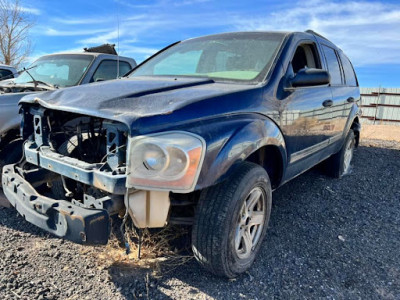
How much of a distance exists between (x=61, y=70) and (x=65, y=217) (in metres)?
3.81

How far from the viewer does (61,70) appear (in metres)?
5.09

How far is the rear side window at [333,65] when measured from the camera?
4.22m

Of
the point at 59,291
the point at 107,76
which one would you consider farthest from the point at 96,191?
the point at 107,76

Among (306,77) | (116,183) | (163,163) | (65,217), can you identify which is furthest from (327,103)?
(65,217)

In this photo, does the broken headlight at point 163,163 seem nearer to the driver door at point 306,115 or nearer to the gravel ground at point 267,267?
the gravel ground at point 267,267

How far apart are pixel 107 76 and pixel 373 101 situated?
13743 mm

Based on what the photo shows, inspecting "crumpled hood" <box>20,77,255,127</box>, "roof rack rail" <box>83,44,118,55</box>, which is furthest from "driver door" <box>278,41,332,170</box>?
"roof rack rail" <box>83,44,118,55</box>

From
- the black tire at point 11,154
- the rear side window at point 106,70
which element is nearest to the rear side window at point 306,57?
the rear side window at point 106,70

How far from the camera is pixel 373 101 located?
1514 cm

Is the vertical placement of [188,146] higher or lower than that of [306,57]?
lower

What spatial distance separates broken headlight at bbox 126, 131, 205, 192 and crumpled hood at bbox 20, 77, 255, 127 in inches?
6.3

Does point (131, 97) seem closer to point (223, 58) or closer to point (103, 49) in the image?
point (223, 58)

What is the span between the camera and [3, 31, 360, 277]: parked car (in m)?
1.88

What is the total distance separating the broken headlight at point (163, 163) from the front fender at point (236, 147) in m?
0.09
